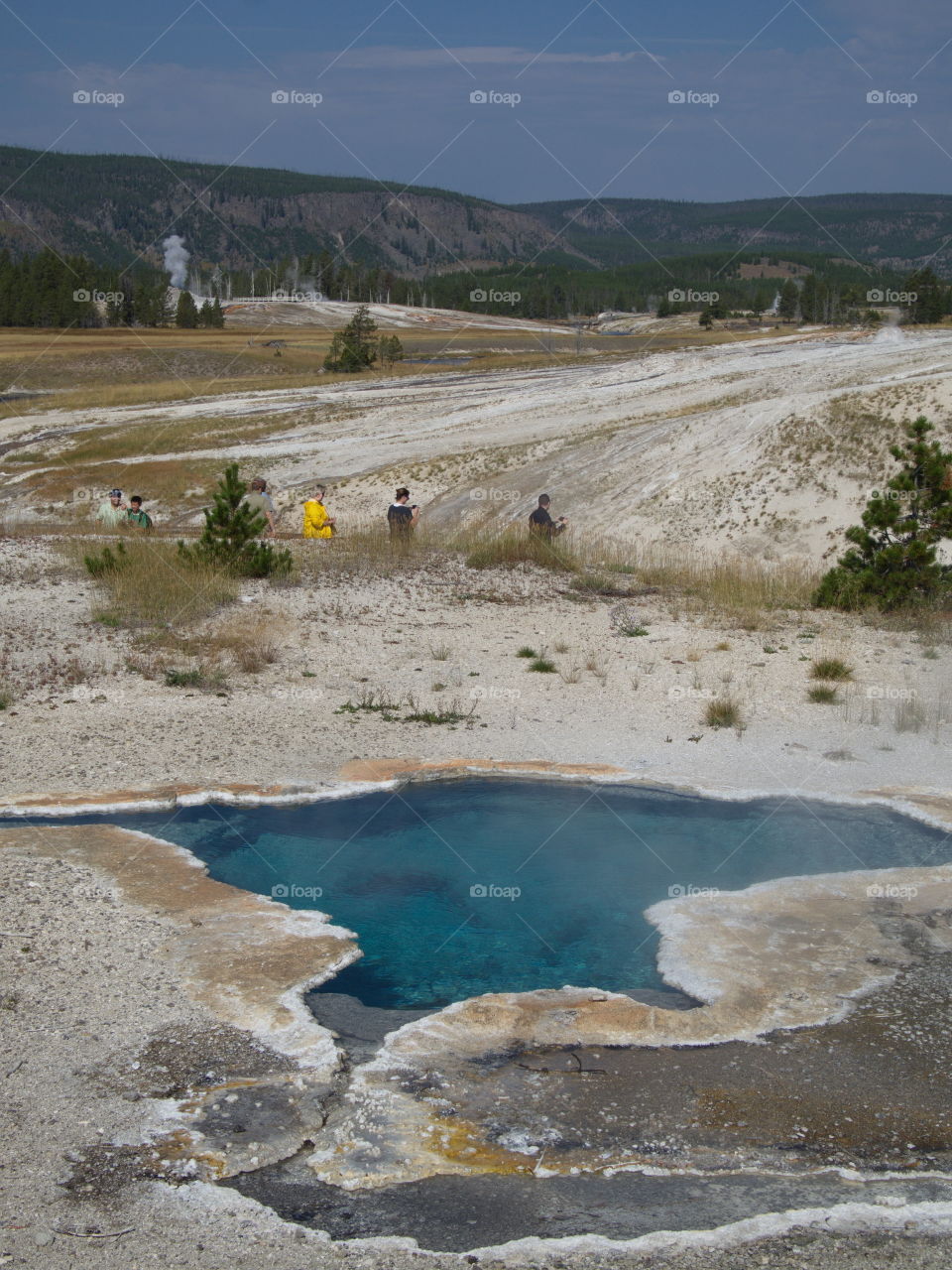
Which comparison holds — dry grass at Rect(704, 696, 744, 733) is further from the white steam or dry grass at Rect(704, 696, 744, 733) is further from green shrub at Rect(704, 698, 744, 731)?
the white steam

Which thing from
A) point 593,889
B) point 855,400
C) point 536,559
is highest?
point 855,400

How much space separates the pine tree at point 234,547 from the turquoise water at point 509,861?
662cm

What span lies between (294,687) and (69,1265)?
8.12 m

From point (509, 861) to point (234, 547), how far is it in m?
8.28

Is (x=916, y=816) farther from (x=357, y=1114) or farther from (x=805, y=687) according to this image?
(x=357, y=1114)

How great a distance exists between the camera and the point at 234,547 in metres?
15.8

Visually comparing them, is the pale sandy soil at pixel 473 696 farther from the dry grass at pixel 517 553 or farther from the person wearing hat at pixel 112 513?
the person wearing hat at pixel 112 513

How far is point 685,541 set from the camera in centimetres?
2491

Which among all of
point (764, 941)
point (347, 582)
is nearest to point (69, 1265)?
point (764, 941)

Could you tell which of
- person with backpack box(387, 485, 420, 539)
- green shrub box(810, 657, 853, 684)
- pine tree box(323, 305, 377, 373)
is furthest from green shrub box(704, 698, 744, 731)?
pine tree box(323, 305, 377, 373)

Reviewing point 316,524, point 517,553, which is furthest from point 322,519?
point 517,553

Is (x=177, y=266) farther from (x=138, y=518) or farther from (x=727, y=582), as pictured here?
(x=727, y=582)

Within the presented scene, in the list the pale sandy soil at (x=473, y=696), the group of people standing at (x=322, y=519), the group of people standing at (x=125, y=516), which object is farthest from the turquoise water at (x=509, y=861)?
the group of people standing at (x=125, y=516)

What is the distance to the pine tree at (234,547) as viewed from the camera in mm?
15711
